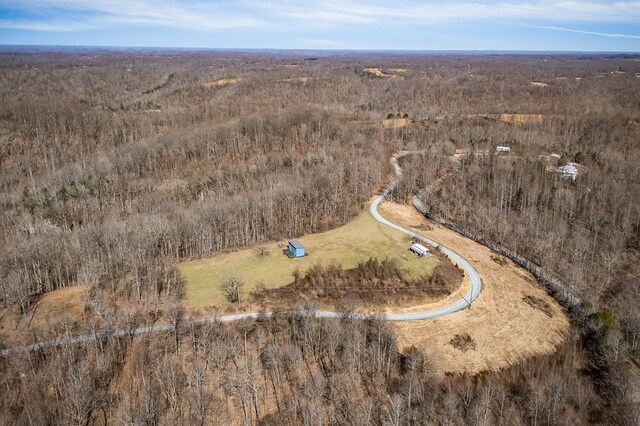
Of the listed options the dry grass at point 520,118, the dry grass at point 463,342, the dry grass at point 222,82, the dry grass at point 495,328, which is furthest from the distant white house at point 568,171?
the dry grass at point 222,82

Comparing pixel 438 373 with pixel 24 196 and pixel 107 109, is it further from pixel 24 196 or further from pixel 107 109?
pixel 107 109

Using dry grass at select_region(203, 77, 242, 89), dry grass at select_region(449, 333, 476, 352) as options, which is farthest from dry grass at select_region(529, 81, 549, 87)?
dry grass at select_region(449, 333, 476, 352)

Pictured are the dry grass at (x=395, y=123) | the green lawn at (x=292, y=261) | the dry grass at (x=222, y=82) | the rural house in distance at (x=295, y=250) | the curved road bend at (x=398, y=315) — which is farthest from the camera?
the dry grass at (x=222, y=82)

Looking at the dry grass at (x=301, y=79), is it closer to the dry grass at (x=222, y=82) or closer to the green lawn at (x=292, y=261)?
the dry grass at (x=222, y=82)

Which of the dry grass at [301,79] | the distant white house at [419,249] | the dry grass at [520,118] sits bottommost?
the distant white house at [419,249]

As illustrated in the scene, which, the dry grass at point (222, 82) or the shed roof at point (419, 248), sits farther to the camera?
the dry grass at point (222, 82)

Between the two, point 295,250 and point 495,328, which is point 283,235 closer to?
point 295,250

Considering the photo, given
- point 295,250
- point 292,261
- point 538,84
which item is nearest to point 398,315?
point 292,261
